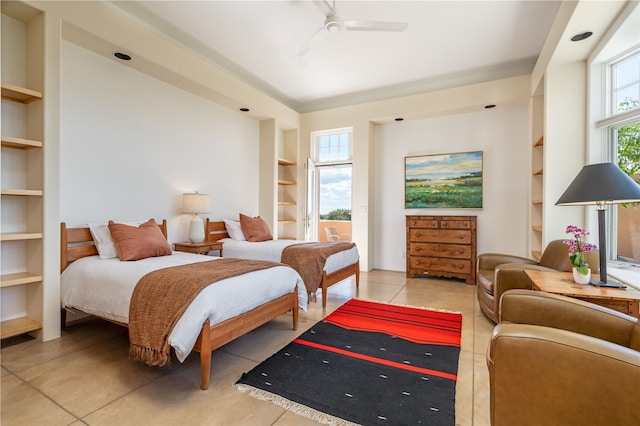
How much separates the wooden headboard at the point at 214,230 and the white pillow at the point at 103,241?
1.51 metres

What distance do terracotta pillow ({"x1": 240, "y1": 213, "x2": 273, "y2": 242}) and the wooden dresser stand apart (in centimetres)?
239

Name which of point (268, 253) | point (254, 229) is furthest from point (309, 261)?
point (254, 229)

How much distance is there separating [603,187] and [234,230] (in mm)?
4159

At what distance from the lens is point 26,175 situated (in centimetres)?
275

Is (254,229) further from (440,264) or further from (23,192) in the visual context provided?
(440,264)

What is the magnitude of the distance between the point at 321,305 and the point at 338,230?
368 cm

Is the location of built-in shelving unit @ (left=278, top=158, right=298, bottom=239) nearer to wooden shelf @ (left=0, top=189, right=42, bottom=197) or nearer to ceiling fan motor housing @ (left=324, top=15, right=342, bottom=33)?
ceiling fan motor housing @ (left=324, top=15, right=342, bottom=33)

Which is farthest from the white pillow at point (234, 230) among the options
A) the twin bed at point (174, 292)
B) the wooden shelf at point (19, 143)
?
the wooden shelf at point (19, 143)

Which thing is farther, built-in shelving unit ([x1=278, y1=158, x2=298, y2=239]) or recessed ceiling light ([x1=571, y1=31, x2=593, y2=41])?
built-in shelving unit ([x1=278, y1=158, x2=298, y2=239])

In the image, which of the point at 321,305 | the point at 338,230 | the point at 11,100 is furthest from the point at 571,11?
the point at 338,230

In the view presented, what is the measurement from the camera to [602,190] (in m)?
1.88

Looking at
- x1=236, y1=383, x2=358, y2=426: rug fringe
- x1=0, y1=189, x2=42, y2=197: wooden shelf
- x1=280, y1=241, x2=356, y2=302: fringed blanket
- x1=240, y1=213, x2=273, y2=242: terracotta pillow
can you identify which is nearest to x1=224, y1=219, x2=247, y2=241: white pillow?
x1=240, y1=213, x2=273, y2=242: terracotta pillow

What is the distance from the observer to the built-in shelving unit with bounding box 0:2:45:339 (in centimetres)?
261

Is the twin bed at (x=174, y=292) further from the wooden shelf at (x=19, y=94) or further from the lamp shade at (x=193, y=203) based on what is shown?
the wooden shelf at (x=19, y=94)
